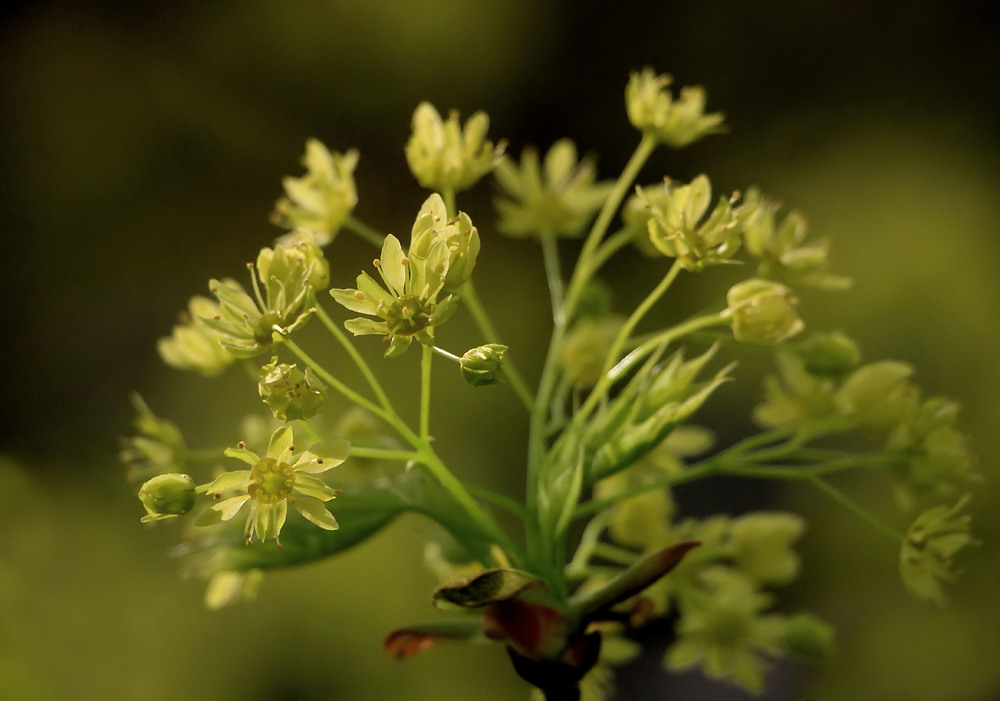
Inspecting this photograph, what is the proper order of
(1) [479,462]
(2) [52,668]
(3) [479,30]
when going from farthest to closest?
(3) [479,30], (1) [479,462], (2) [52,668]

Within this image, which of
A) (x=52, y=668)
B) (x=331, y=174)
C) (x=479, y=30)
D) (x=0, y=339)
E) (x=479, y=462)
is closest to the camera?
(x=331, y=174)

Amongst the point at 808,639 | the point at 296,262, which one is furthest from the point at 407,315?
the point at 808,639

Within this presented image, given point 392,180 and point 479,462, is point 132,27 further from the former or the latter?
point 479,462

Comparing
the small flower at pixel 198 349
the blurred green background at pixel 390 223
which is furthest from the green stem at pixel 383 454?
the blurred green background at pixel 390 223

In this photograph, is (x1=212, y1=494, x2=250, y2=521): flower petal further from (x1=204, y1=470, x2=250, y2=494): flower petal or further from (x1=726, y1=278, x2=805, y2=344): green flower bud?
(x1=726, y1=278, x2=805, y2=344): green flower bud

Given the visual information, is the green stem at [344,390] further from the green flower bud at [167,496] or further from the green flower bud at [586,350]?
the green flower bud at [586,350]

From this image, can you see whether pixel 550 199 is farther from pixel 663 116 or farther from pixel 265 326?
pixel 265 326

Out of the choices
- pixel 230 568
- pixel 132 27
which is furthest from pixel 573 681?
pixel 132 27
